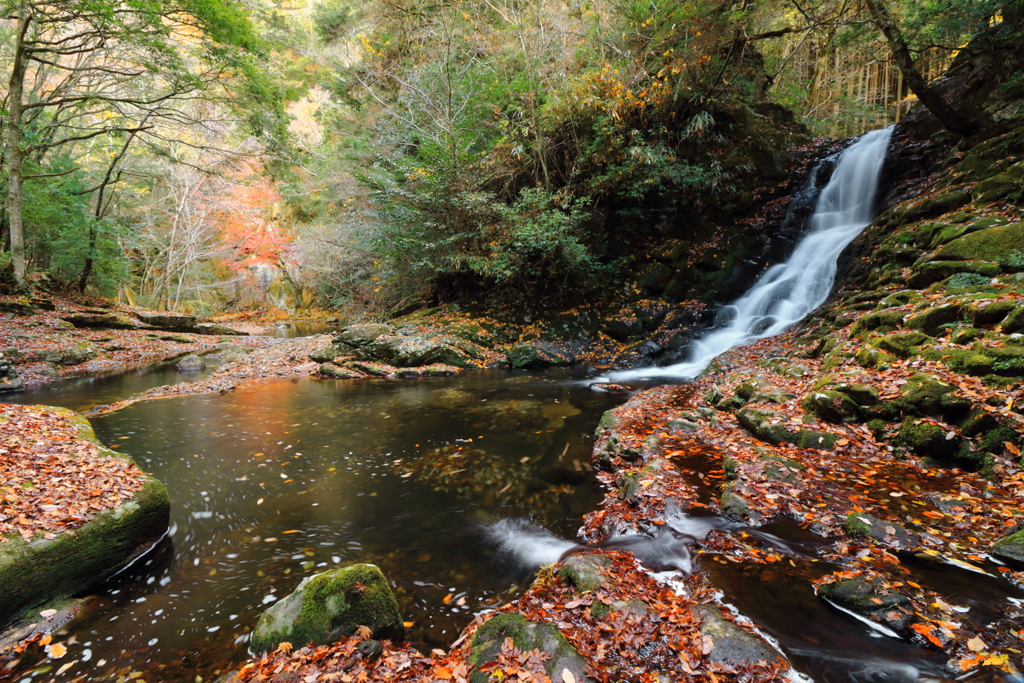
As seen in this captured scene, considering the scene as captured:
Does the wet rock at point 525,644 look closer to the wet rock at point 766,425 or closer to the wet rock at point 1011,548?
the wet rock at point 1011,548

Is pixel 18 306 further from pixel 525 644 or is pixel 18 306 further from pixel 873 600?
pixel 873 600

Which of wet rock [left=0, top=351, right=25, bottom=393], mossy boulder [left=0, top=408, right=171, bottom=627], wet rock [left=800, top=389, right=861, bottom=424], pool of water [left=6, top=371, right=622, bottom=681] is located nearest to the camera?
mossy boulder [left=0, top=408, right=171, bottom=627]

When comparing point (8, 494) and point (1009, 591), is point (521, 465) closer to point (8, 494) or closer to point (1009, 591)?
point (1009, 591)

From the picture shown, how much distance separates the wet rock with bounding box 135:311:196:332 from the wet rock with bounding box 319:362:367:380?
11.2 m

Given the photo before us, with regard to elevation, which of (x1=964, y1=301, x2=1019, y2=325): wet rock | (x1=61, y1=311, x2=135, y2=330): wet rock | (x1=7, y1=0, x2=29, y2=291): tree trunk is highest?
(x1=7, y1=0, x2=29, y2=291): tree trunk

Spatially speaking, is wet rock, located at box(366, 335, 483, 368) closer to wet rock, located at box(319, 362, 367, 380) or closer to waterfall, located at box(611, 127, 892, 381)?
wet rock, located at box(319, 362, 367, 380)

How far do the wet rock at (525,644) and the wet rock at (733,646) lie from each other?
0.75m

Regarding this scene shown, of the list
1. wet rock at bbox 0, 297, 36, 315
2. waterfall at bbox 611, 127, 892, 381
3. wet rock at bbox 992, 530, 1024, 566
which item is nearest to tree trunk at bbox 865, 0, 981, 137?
waterfall at bbox 611, 127, 892, 381

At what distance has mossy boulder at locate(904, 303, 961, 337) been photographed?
514cm

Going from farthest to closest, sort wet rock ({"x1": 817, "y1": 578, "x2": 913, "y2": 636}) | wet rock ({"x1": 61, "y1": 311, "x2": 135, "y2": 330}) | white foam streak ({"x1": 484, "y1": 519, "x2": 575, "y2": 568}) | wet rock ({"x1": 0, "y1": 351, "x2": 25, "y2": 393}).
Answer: wet rock ({"x1": 61, "y1": 311, "x2": 135, "y2": 330})
wet rock ({"x1": 0, "y1": 351, "x2": 25, "y2": 393})
white foam streak ({"x1": 484, "y1": 519, "x2": 575, "y2": 568})
wet rock ({"x1": 817, "y1": 578, "x2": 913, "y2": 636})

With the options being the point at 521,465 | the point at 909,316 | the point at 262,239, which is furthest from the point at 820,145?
the point at 262,239

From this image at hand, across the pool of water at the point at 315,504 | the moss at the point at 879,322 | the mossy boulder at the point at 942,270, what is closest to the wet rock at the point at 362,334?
the pool of water at the point at 315,504

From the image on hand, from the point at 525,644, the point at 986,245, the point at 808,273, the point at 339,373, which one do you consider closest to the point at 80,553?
the point at 525,644

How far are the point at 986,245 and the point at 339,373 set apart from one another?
525 inches
